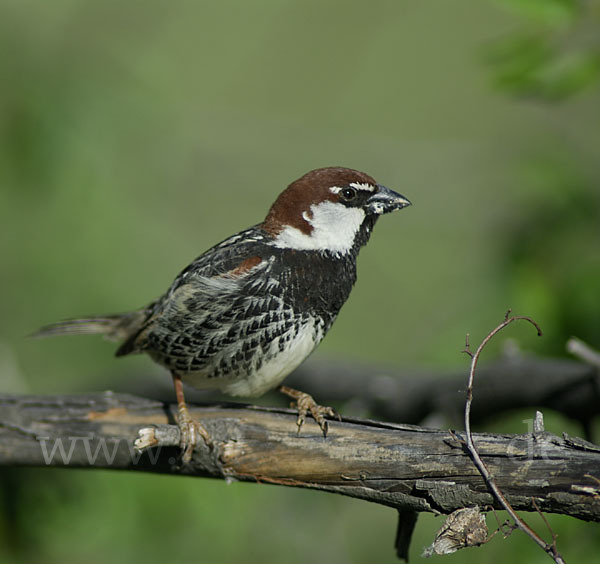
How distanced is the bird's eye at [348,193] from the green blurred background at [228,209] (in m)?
Answer: 0.80

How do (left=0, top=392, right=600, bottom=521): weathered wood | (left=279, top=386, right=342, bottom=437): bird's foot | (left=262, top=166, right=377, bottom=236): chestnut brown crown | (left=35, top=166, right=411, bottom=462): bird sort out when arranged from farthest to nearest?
1. (left=262, top=166, right=377, bottom=236): chestnut brown crown
2. (left=35, top=166, right=411, bottom=462): bird
3. (left=279, top=386, right=342, bottom=437): bird's foot
4. (left=0, top=392, right=600, bottom=521): weathered wood

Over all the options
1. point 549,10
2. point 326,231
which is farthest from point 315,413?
point 549,10

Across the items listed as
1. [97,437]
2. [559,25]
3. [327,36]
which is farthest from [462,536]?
[327,36]

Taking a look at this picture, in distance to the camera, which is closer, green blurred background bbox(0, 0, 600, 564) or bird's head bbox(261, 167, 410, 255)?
bird's head bbox(261, 167, 410, 255)

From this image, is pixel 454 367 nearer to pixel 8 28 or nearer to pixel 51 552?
pixel 51 552

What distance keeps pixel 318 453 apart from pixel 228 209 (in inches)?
207

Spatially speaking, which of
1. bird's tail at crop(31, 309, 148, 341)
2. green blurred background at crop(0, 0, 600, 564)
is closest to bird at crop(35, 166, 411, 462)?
bird's tail at crop(31, 309, 148, 341)

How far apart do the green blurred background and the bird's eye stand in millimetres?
804

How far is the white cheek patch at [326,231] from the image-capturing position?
3482 mm

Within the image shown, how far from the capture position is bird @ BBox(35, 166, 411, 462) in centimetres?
327

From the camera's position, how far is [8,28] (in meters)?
5.26

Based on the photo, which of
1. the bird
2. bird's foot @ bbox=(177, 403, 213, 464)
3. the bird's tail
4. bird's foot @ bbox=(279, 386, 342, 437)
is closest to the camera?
bird's foot @ bbox=(279, 386, 342, 437)

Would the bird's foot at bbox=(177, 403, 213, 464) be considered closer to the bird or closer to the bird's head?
the bird

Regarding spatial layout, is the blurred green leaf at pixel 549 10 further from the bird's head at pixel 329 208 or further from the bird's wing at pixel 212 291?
the bird's wing at pixel 212 291
